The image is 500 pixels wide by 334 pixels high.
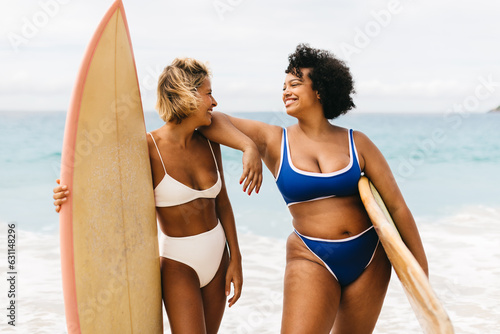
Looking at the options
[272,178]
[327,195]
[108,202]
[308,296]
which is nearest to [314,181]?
[327,195]

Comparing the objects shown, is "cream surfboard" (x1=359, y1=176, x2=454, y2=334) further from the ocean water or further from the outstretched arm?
the ocean water

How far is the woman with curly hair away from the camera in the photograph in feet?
9.17

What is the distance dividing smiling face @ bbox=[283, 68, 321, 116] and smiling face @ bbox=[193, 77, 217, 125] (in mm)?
394

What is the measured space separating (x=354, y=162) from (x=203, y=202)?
78cm

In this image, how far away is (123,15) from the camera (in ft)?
9.63

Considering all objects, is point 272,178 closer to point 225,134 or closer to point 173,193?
point 225,134

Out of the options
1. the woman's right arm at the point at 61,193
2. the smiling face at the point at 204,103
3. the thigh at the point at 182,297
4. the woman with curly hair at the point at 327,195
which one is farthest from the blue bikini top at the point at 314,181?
the woman's right arm at the point at 61,193

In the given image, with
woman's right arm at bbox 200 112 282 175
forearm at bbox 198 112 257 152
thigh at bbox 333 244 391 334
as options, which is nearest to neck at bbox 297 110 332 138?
woman's right arm at bbox 200 112 282 175

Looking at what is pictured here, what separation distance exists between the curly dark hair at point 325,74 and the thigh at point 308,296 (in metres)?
0.74

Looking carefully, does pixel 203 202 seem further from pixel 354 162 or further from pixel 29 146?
pixel 29 146

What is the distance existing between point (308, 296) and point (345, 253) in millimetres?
295

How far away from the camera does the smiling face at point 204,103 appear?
8.97ft

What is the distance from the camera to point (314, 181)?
9.07ft

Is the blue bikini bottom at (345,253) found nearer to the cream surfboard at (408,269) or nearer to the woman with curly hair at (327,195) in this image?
the woman with curly hair at (327,195)
